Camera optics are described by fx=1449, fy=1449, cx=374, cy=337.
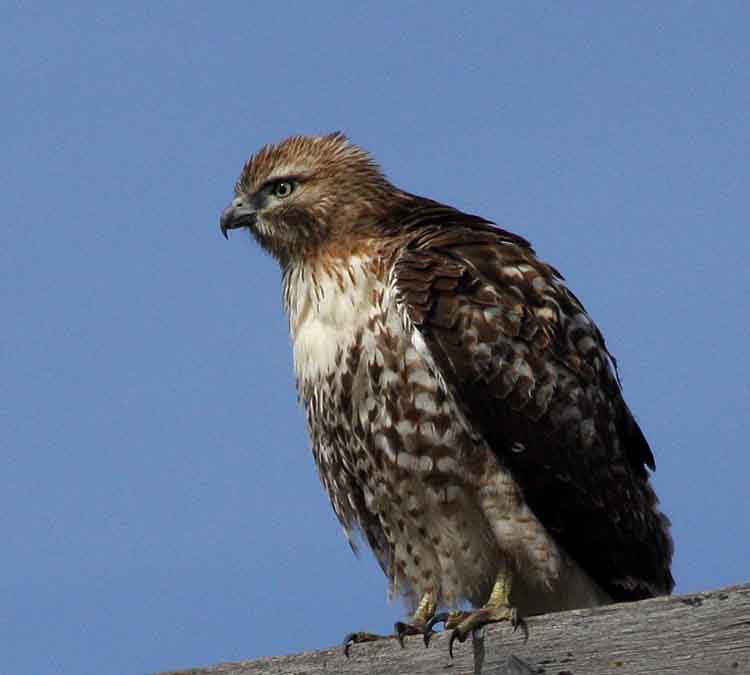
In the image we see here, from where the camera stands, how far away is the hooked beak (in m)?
6.66

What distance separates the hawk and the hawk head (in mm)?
344

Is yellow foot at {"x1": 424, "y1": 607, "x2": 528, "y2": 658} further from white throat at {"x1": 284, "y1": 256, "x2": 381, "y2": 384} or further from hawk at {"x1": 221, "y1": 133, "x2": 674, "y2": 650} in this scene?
white throat at {"x1": 284, "y1": 256, "x2": 381, "y2": 384}

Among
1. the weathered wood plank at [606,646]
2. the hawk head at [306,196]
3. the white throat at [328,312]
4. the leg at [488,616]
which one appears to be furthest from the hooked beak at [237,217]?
the weathered wood plank at [606,646]

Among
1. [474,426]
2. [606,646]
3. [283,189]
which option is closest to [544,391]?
[474,426]

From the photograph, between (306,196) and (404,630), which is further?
(306,196)

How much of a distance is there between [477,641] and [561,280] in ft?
8.05

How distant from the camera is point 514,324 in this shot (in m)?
5.42

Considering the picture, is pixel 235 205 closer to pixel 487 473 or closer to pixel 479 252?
pixel 479 252

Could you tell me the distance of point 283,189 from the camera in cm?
669

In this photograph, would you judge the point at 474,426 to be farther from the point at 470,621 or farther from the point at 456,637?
the point at 456,637

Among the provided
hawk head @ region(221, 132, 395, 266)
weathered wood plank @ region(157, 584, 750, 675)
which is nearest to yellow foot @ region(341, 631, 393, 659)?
weathered wood plank @ region(157, 584, 750, 675)

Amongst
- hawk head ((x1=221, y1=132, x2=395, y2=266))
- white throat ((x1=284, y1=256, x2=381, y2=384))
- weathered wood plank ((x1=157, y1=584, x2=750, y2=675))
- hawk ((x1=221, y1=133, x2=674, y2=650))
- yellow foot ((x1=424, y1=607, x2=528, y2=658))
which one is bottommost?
weathered wood plank ((x1=157, y1=584, x2=750, y2=675))

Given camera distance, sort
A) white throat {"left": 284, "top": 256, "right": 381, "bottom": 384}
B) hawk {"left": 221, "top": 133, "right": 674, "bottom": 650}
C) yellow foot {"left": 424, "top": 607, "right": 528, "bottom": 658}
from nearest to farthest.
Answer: yellow foot {"left": 424, "top": 607, "right": 528, "bottom": 658}, hawk {"left": 221, "top": 133, "right": 674, "bottom": 650}, white throat {"left": 284, "top": 256, "right": 381, "bottom": 384}

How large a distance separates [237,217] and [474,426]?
Answer: 1906 mm
